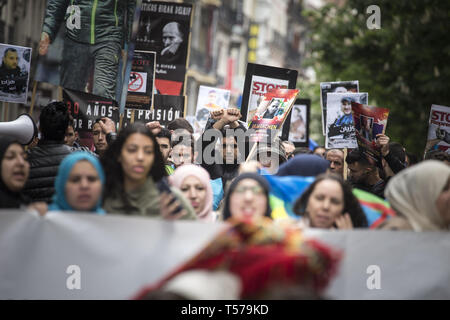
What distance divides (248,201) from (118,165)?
0.81 m

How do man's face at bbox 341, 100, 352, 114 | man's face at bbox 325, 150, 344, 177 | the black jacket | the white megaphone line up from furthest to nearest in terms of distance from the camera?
man's face at bbox 341, 100, 352, 114
man's face at bbox 325, 150, 344, 177
the white megaphone
the black jacket

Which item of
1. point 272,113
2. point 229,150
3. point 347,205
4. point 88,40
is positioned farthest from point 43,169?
point 88,40

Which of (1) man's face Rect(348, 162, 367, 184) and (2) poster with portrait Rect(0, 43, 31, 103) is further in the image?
(2) poster with portrait Rect(0, 43, 31, 103)

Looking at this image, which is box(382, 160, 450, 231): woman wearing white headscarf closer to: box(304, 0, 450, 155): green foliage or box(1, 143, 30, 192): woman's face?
box(1, 143, 30, 192): woman's face

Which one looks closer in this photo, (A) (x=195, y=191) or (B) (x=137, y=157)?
(B) (x=137, y=157)

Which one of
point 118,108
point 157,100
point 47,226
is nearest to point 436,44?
point 157,100

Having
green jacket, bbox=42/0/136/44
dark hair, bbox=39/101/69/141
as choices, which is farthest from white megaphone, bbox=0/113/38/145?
green jacket, bbox=42/0/136/44

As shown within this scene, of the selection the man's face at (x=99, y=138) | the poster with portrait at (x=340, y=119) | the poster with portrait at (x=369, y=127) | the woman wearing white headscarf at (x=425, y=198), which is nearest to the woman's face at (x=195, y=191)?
the woman wearing white headscarf at (x=425, y=198)

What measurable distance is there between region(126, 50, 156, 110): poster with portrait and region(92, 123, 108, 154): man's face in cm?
193

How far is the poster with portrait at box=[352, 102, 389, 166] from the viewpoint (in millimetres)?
7422

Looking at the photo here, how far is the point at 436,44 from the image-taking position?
Result: 645 inches

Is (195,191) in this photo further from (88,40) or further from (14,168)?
(88,40)

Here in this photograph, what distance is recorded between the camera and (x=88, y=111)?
321 inches
